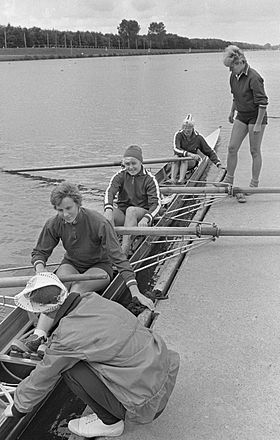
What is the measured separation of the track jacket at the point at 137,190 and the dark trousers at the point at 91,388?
3.64 metres

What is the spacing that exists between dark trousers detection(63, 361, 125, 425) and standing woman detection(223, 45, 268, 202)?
216 inches

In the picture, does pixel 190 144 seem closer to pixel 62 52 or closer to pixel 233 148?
pixel 233 148

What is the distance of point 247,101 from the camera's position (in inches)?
303

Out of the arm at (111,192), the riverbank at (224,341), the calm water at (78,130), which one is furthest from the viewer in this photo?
the calm water at (78,130)

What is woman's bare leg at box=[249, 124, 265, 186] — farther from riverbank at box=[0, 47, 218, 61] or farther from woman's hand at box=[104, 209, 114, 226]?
riverbank at box=[0, 47, 218, 61]

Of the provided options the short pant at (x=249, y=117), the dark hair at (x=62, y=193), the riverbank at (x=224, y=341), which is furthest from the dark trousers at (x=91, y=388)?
the short pant at (x=249, y=117)

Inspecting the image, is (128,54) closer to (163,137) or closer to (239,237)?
(163,137)

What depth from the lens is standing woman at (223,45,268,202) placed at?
741 centimetres

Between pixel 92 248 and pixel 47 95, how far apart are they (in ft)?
109

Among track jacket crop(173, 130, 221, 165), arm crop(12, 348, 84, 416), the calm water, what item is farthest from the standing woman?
arm crop(12, 348, 84, 416)

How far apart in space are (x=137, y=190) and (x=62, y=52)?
4815 inches

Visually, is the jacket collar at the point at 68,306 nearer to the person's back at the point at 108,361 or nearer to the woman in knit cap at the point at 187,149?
the person's back at the point at 108,361

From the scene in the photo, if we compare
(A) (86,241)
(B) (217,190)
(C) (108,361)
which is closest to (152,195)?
(B) (217,190)

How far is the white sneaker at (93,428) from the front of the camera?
3.38 metres
